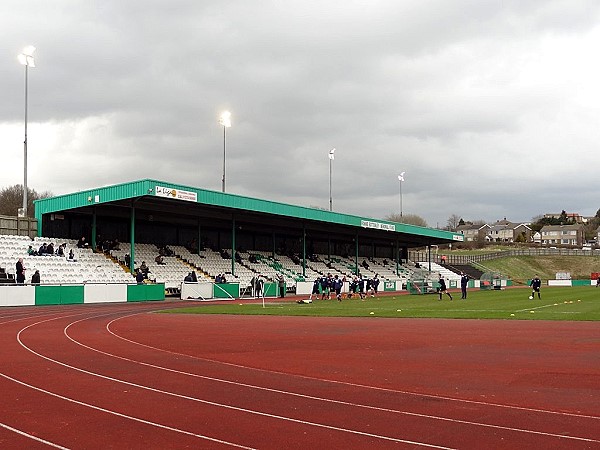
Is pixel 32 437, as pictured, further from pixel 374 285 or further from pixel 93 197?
pixel 374 285

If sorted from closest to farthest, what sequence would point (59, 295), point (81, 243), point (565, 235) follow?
point (59, 295) → point (81, 243) → point (565, 235)

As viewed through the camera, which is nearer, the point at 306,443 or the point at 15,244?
the point at 306,443

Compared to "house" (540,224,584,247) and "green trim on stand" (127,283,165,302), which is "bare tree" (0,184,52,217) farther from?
"house" (540,224,584,247)

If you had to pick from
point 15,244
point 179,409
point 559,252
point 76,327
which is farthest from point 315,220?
point 559,252

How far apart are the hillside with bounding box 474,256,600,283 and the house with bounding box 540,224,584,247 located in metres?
78.6

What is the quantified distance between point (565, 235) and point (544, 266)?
90.4 meters

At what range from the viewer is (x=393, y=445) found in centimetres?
719

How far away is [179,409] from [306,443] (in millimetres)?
2556

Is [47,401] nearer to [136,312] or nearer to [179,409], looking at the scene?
[179,409]

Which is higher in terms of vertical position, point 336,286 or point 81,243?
point 81,243

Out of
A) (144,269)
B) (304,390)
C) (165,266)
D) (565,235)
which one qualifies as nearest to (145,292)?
(144,269)

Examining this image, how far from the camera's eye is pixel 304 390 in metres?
10.6

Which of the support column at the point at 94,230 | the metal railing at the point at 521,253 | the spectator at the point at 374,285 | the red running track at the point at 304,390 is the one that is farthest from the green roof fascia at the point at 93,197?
the metal railing at the point at 521,253

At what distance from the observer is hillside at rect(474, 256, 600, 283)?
10475 centimetres
